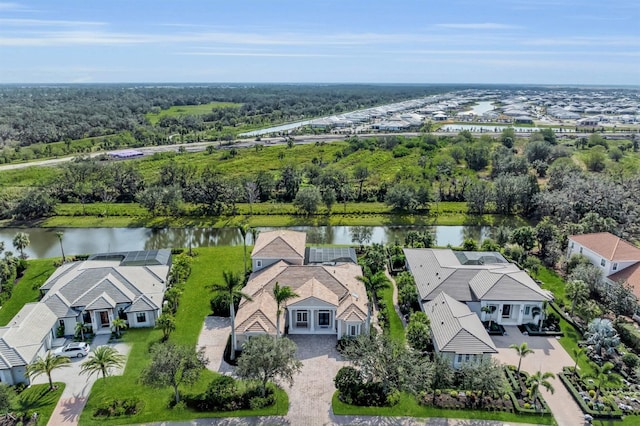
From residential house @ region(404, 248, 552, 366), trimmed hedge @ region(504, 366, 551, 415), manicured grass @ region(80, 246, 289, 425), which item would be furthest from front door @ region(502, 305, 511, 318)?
manicured grass @ region(80, 246, 289, 425)

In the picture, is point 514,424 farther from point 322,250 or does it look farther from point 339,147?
point 339,147

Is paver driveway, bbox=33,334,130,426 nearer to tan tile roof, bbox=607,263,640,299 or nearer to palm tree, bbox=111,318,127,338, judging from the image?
palm tree, bbox=111,318,127,338

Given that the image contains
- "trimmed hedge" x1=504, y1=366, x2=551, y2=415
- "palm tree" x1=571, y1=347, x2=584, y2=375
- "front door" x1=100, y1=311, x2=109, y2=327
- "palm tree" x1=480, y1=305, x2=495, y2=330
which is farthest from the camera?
"front door" x1=100, y1=311, x2=109, y2=327

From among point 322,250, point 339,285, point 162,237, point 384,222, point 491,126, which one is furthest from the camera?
point 491,126

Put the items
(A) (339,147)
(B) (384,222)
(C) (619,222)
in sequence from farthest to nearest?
(A) (339,147) < (B) (384,222) < (C) (619,222)

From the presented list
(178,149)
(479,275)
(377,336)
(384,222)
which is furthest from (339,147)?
(377,336)

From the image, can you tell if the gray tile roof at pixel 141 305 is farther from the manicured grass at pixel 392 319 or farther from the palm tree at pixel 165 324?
the manicured grass at pixel 392 319

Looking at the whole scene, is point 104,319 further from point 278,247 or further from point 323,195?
point 323,195
